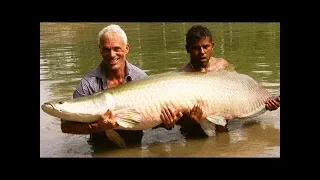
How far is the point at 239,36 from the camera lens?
37.0 ft

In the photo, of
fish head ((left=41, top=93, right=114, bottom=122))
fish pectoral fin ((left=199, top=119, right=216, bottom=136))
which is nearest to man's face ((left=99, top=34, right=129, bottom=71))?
fish head ((left=41, top=93, right=114, bottom=122))

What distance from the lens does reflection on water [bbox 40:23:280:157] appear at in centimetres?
447

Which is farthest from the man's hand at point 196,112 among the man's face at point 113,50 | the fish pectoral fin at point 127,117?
the man's face at point 113,50

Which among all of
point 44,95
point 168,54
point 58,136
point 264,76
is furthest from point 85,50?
point 58,136

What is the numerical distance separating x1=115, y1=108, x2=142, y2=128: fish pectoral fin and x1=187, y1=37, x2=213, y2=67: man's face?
1.15 meters

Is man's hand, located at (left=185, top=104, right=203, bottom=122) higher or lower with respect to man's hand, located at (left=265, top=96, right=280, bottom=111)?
lower

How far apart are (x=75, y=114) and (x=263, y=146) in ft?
5.97

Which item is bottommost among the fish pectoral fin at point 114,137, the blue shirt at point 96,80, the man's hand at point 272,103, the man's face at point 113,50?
the fish pectoral fin at point 114,137

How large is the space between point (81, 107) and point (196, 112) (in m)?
1.09

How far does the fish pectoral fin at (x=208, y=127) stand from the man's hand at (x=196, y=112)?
4.1 inches

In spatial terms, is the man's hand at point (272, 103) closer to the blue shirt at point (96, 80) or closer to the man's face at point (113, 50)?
the blue shirt at point (96, 80)

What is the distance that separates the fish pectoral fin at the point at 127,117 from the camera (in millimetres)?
4148

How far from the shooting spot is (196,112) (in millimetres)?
4398

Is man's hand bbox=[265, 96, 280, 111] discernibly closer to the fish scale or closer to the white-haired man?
the fish scale
